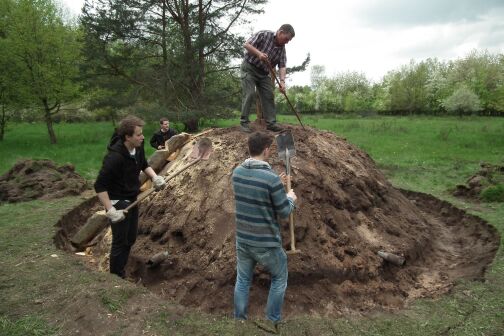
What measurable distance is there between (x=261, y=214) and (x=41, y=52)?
16.5 meters

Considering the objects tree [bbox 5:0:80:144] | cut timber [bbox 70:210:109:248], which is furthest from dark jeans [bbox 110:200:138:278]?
tree [bbox 5:0:80:144]

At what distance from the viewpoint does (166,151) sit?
6918 mm

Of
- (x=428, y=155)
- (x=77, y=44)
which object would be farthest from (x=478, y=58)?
(x=77, y=44)

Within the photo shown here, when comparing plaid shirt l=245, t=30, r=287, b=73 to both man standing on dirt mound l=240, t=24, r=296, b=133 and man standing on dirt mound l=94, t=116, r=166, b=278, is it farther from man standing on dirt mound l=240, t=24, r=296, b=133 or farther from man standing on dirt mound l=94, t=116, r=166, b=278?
man standing on dirt mound l=94, t=116, r=166, b=278

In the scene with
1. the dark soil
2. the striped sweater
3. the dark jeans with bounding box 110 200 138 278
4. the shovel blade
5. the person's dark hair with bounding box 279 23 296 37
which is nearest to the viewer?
the striped sweater

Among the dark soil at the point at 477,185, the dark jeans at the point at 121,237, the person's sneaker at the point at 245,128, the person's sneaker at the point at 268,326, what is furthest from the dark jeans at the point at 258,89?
the dark soil at the point at 477,185

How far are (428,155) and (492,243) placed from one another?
8963mm

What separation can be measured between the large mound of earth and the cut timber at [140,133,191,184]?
3.04 m

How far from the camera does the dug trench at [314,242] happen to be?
4.28 m

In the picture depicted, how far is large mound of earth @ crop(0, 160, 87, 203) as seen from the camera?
8695mm

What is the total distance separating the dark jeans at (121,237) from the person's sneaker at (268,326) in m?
1.71

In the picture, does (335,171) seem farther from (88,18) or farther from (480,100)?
(480,100)

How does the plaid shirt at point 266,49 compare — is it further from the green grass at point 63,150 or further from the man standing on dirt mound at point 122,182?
the green grass at point 63,150

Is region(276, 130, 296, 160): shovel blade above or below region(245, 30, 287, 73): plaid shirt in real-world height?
below
